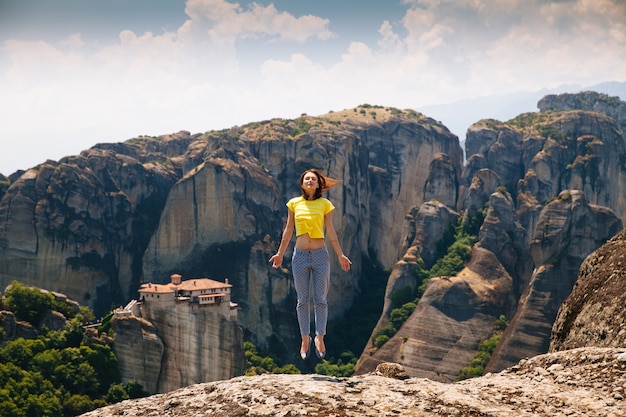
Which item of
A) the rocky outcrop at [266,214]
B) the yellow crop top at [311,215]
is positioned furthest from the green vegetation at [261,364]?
the yellow crop top at [311,215]

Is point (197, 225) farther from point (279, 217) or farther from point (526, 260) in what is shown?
point (526, 260)

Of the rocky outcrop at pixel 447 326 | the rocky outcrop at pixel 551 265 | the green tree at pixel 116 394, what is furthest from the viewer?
the rocky outcrop at pixel 447 326

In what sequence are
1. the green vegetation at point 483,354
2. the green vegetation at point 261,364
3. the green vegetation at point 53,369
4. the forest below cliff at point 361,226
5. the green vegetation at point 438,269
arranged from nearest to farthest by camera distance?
the green vegetation at point 53,369 → the green vegetation at point 483,354 → the forest below cliff at point 361,226 → the green vegetation at point 438,269 → the green vegetation at point 261,364

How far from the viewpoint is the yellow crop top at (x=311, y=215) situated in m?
24.2

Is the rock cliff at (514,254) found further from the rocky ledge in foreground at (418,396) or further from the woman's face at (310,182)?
the woman's face at (310,182)

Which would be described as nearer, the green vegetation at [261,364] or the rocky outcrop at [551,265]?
the rocky outcrop at [551,265]

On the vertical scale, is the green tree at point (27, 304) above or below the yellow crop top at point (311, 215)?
below

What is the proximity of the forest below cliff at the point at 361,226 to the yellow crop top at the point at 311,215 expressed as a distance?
84.1 meters

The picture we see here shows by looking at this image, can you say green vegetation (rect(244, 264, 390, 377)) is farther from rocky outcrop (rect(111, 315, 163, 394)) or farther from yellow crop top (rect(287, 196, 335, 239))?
yellow crop top (rect(287, 196, 335, 239))

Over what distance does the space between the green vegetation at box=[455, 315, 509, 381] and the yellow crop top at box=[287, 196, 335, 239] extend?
8632 cm

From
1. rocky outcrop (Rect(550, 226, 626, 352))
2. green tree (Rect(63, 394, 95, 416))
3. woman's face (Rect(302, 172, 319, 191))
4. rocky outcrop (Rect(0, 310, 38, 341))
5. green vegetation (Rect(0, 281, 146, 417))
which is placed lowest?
green tree (Rect(63, 394, 95, 416))

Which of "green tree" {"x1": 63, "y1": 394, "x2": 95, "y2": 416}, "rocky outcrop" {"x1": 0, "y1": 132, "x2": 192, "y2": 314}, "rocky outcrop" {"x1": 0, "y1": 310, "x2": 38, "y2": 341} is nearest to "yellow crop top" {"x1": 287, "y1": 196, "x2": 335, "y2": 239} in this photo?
"green tree" {"x1": 63, "y1": 394, "x2": 95, "y2": 416}

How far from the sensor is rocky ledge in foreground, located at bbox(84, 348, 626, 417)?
20.8 meters

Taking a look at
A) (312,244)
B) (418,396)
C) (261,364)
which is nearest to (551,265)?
(261,364)
